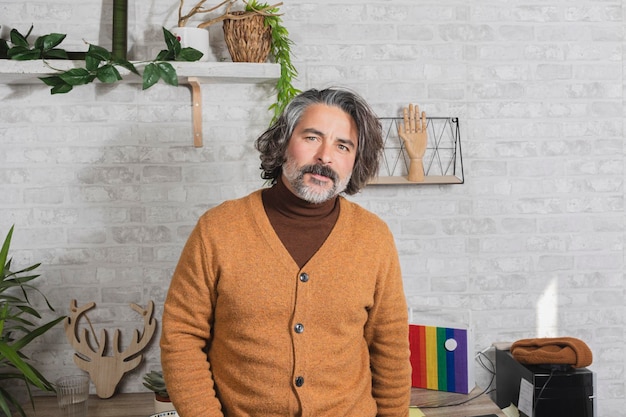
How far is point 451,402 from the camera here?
1.98 meters

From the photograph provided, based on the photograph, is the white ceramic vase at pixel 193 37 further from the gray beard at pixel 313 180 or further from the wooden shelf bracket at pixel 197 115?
the gray beard at pixel 313 180

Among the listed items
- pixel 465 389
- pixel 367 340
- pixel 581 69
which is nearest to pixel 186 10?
pixel 367 340

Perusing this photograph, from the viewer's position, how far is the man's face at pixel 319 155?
4.67 feet

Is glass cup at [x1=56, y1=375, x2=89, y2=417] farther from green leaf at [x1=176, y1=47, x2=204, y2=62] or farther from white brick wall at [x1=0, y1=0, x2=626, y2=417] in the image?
green leaf at [x1=176, y1=47, x2=204, y2=62]

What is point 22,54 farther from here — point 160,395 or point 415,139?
point 415,139

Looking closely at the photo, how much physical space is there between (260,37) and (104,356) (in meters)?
1.28

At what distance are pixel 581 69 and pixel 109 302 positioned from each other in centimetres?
202

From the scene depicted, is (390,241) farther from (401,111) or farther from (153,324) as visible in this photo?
(153,324)

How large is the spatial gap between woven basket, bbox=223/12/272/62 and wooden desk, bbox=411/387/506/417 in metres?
1.30

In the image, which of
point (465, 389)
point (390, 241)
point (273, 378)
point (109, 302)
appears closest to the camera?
point (273, 378)

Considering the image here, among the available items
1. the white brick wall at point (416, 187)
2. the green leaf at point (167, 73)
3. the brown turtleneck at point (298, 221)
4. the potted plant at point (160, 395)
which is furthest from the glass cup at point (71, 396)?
the green leaf at point (167, 73)

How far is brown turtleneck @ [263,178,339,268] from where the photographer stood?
1448 mm

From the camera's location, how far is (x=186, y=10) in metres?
2.14

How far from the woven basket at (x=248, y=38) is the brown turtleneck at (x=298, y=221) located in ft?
2.40
